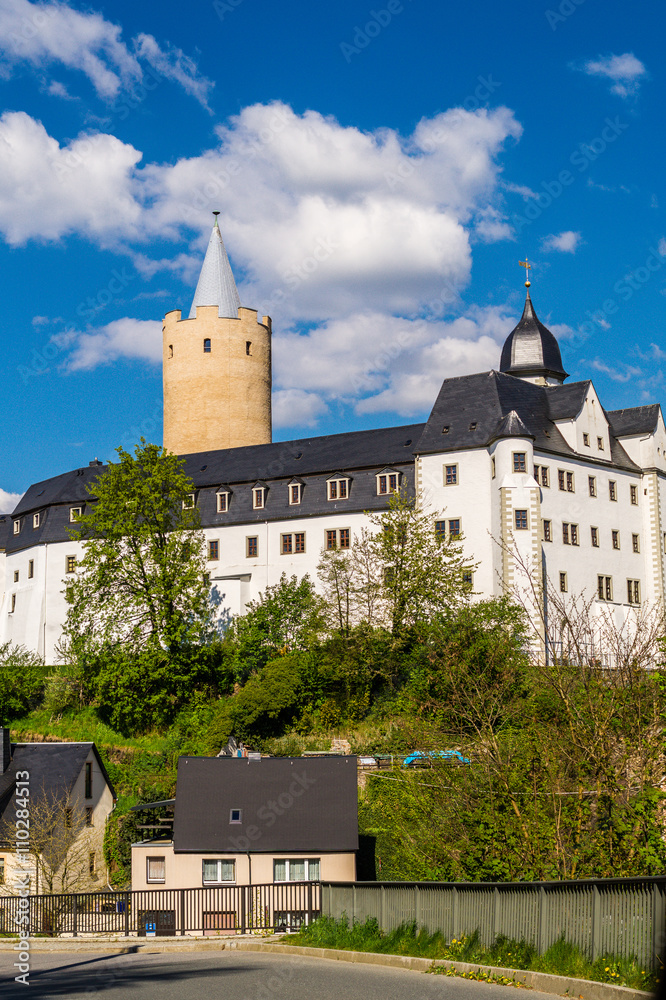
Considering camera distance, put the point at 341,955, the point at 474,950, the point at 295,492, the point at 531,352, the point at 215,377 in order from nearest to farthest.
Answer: the point at 474,950
the point at 341,955
the point at 295,492
the point at 531,352
the point at 215,377

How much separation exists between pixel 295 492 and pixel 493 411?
10.8 meters

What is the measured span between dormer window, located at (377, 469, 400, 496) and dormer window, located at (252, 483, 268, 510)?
6380mm

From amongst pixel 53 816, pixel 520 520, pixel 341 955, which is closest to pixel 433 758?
A: pixel 341 955

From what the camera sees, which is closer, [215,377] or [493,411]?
[493,411]

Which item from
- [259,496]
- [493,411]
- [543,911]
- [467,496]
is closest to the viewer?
[543,911]

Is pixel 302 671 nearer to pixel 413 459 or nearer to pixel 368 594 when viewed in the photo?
pixel 368 594

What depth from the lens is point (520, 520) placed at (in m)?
47.8

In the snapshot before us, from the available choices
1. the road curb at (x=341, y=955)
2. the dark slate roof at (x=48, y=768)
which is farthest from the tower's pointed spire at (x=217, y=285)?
the road curb at (x=341, y=955)

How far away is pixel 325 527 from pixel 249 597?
507 cm

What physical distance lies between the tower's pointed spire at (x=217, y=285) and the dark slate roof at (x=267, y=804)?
43.5 meters

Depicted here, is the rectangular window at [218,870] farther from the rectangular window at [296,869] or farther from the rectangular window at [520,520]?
the rectangular window at [520,520]

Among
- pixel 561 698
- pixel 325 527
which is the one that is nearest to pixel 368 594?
pixel 325 527

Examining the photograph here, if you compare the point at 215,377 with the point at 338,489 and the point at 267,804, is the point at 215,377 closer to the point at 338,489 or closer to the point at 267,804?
the point at 338,489

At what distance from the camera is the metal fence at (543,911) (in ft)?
35.2
